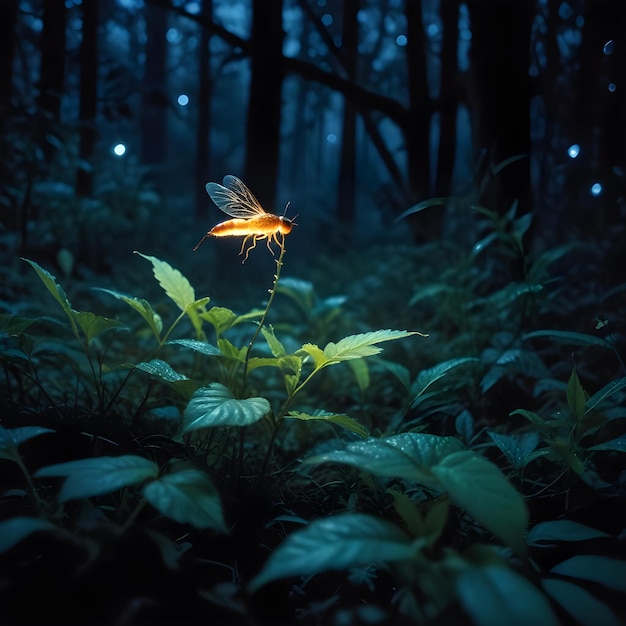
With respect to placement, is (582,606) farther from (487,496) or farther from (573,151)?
(573,151)

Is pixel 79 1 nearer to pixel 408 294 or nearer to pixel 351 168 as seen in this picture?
pixel 408 294

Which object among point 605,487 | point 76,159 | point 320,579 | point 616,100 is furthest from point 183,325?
A: point 616,100

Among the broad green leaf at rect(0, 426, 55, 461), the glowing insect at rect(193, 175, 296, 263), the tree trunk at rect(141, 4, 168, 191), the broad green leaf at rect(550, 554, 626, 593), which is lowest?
the broad green leaf at rect(550, 554, 626, 593)

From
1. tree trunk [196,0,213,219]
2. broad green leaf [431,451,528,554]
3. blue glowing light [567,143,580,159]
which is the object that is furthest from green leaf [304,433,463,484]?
tree trunk [196,0,213,219]

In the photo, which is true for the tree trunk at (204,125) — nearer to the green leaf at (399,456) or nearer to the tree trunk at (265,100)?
the tree trunk at (265,100)

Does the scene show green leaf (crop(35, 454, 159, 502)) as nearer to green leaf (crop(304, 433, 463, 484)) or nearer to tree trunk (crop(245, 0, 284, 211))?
green leaf (crop(304, 433, 463, 484))
